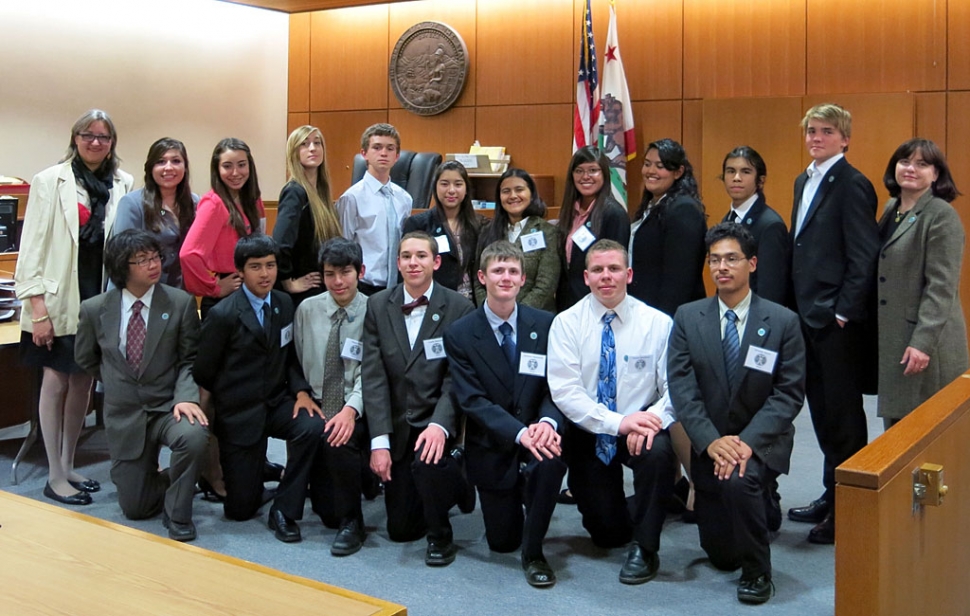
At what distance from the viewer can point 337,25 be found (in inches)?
360

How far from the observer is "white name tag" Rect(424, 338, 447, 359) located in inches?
140

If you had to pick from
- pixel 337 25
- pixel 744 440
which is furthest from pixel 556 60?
pixel 744 440

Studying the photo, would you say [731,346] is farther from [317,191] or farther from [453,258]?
[317,191]

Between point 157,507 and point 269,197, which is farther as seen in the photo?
point 269,197

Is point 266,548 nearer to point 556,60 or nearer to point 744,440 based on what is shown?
point 744,440

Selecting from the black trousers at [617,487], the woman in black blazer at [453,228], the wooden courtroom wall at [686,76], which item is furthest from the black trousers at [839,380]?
the wooden courtroom wall at [686,76]

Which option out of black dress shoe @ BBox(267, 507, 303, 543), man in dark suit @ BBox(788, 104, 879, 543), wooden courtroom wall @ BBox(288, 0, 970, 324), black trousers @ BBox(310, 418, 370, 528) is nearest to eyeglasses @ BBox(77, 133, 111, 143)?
black trousers @ BBox(310, 418, 370, 528)

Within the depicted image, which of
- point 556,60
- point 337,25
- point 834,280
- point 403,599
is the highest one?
point 337,25

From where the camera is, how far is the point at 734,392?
316cm

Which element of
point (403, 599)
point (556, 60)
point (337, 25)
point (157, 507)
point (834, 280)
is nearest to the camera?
point (403, 599)

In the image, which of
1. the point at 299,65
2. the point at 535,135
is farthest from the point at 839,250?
the point at 299,65

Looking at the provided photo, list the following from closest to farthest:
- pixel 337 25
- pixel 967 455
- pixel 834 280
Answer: pixel 967 455 < pixel 834 280 < pixel 337 25

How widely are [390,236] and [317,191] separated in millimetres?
379

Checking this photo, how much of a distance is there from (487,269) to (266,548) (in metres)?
1.28
